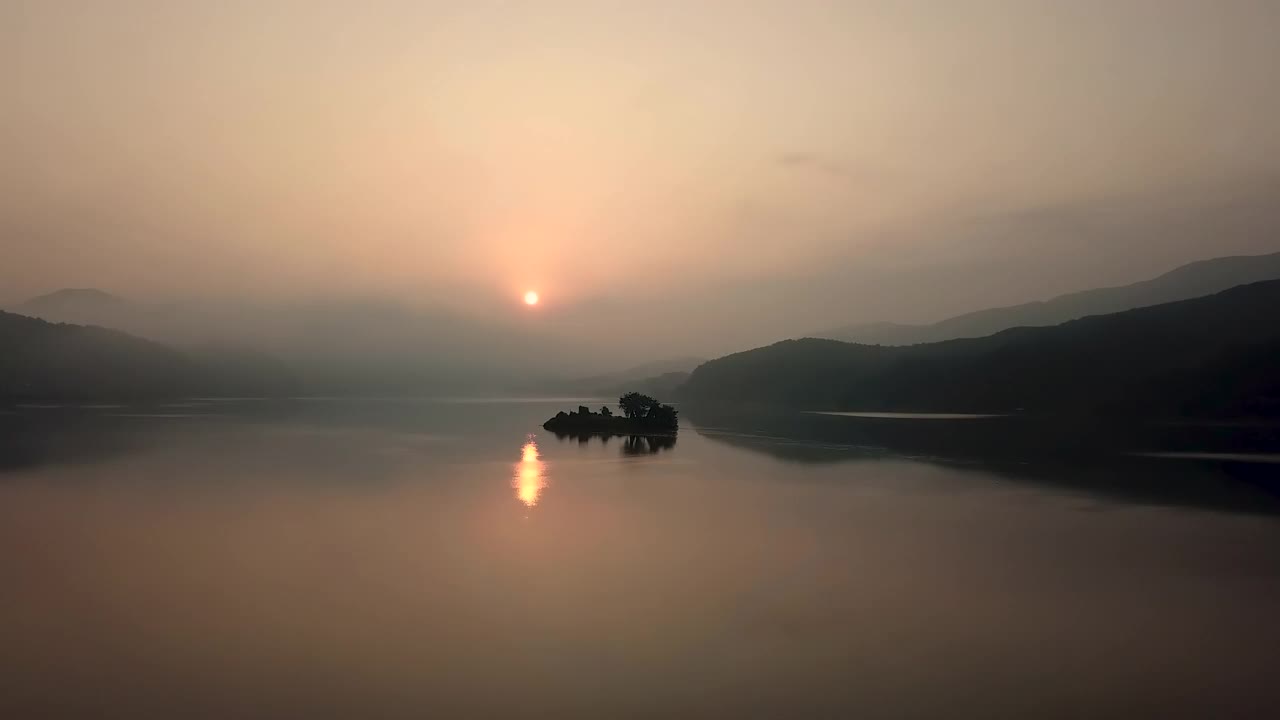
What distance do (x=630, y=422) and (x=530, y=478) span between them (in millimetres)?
58413

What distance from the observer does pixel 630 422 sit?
389 feet

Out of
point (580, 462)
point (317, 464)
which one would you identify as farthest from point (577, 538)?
point (317, 464)

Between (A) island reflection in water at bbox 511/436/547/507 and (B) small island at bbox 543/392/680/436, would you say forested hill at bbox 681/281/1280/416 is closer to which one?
(B) small island at bbox 543/392/680/436

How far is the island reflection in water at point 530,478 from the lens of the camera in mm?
50150

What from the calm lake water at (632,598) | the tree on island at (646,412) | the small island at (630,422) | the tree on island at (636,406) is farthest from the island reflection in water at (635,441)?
the calm lake water at (632,598)

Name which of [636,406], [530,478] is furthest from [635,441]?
[530,478]

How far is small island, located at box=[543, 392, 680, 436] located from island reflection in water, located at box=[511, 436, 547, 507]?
3317cm

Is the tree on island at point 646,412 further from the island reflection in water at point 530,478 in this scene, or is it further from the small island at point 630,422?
the island reflection in water at point 530,478

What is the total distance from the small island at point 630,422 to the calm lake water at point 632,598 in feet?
192

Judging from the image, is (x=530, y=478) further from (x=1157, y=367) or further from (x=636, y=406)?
(x=1157, y=367)

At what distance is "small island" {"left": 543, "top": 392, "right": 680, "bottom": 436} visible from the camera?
11700 centimetres

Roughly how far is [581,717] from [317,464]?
6213 centimetres

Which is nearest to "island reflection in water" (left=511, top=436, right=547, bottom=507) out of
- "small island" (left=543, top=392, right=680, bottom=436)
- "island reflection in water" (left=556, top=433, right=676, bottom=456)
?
"island reflection in water" (left=556, top=433, right=676, bottom=456)

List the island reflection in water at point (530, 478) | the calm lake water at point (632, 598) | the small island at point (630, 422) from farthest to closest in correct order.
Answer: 1. the small island at point (630, 422)
2. the island reflection in water at point (530, 478)
3. the calm lake water at point (632, 598)
